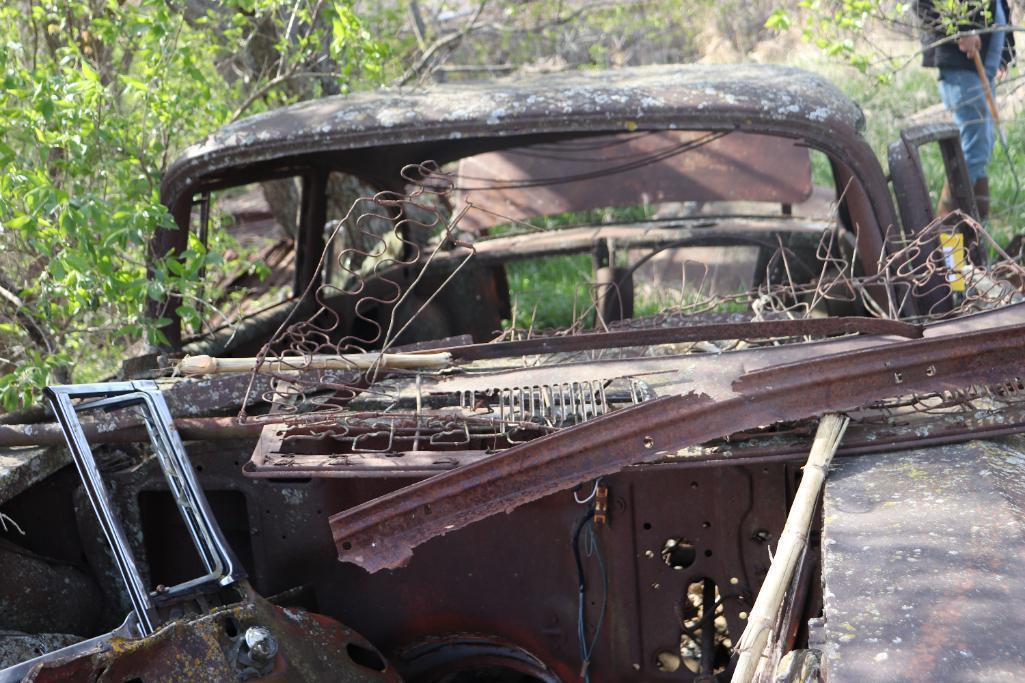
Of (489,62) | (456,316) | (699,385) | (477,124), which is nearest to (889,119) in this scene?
(489,62)

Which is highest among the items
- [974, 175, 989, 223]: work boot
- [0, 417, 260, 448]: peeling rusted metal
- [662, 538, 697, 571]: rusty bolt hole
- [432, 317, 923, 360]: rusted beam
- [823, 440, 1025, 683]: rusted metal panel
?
[0, 417, 260, 448]: peeling rusted metal

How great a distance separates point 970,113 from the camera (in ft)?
19.0

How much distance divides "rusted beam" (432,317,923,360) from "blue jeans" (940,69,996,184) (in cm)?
338

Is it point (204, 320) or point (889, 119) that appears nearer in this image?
point (204, 320)

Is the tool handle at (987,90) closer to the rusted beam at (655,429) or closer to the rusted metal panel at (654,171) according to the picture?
the rusted metal panel at (654,171)

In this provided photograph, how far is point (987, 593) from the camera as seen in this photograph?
5.00 ft

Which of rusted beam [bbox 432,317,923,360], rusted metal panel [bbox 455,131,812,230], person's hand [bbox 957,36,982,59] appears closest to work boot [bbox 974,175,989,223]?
person's hand [bbox 957,36,982,59]

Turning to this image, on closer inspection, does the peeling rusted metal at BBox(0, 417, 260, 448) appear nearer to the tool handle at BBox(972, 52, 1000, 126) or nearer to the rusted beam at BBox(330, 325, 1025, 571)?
the rusted beam at BBox(330, 325, 1025, 571)

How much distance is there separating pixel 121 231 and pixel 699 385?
181cm

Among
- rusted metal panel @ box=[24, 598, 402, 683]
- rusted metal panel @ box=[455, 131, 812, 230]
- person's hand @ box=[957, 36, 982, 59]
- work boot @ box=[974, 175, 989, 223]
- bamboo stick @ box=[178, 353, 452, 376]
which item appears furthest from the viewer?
person's hand @ box=[957, 36, 982, 59]

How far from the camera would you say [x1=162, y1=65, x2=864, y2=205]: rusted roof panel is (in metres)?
2.89

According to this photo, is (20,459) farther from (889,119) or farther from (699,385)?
(889,119)

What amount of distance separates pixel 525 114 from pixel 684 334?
2.80ft

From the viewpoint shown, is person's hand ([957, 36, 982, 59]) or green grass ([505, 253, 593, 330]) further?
person's hand ([957, 36, 982, 59])
